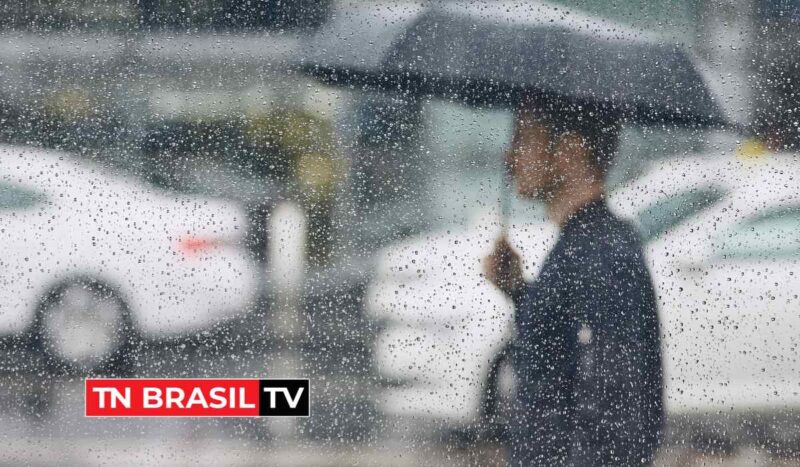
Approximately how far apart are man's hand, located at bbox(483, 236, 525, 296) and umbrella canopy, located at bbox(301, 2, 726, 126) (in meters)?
0.27

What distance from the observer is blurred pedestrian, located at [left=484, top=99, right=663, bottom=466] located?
140cm

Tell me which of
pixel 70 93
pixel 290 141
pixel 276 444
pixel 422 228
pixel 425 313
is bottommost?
pixel 276 444

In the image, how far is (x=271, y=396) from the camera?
1.41 metres

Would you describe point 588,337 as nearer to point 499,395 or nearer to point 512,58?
point 499,395

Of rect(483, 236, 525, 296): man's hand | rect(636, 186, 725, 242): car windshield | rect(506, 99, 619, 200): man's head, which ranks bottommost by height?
rect(483, 236, 525, 296): man's hand

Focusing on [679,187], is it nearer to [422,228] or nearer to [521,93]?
[521,93]

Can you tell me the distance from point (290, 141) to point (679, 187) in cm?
70

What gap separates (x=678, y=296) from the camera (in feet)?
4.58

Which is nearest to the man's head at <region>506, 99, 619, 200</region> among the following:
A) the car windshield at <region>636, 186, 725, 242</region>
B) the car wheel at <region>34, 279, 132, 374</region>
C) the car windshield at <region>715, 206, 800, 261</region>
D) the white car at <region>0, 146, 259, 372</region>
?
the car windshield at <region>636, 186, 725, 242</region>

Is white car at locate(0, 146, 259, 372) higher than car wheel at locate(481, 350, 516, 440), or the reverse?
white car at locate(0, 146, 259, 372)

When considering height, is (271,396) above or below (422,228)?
below

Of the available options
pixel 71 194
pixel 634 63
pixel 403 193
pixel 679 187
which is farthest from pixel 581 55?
pixel 71 194

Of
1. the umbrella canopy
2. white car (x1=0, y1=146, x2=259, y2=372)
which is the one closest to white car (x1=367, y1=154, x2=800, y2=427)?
the umbrella canopy

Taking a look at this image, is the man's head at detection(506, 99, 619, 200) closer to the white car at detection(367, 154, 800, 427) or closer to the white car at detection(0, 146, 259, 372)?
the white car at detection(367, 154, 800, 427)
